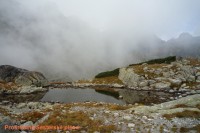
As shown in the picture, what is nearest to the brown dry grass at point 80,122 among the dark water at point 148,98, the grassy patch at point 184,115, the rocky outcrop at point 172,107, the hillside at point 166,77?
the rocky outcrop at point 172,107

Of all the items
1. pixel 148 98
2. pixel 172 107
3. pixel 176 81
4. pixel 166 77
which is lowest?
pixel 148 98

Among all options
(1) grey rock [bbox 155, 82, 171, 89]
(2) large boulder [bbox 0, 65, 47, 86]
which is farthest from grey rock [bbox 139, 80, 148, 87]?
(2) large boulder [bbox 0, 65, 47, 86]

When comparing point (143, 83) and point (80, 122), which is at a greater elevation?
point (143, 83)

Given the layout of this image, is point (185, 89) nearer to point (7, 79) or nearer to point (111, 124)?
point (111, 124)

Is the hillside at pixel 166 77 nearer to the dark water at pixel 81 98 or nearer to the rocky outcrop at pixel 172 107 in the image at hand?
the dark water at pixel 81 98

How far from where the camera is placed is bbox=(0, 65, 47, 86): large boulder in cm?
11021

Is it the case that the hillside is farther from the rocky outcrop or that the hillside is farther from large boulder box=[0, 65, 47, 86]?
the rocky outcrop

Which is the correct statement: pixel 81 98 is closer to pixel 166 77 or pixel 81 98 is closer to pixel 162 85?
pixel 162 85

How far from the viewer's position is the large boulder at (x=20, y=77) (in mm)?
110213

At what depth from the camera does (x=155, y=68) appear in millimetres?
99250

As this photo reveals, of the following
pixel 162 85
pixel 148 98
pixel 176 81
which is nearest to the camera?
pixel 148 98

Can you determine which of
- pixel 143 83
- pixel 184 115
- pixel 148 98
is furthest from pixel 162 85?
pixel 184 115

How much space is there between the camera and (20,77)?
11144 cm

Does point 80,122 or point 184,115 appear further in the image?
point 184,115
